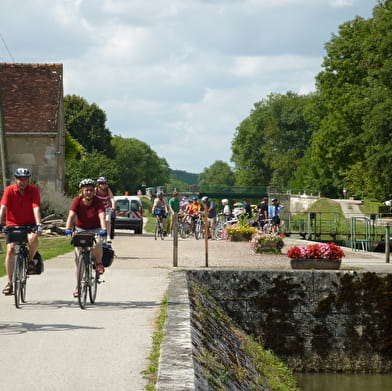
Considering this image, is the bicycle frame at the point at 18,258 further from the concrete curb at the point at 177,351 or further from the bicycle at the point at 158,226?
the bicycle at the point at 158,226

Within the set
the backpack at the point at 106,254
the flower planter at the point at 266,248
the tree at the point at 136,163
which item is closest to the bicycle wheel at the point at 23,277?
the backpack at the point at 106,254

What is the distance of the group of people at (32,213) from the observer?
10.8 meters

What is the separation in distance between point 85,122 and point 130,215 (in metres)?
56.4

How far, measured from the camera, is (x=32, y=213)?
35.6ft

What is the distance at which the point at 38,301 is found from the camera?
11305 mm

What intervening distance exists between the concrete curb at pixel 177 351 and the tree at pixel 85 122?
82176 millimetres

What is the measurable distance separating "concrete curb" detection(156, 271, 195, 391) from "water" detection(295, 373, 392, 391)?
10.7 feet

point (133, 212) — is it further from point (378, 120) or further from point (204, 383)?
point (204, 383)

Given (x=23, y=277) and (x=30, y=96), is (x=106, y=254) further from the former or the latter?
(x=30, y=96)

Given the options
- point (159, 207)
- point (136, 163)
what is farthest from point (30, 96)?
point (136, 163)

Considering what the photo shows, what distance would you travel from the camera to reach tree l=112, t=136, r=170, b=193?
13725cm

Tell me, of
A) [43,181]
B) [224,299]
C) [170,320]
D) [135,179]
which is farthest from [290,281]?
[135,179]

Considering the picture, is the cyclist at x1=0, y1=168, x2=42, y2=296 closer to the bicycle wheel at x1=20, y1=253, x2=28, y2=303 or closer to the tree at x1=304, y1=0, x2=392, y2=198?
the bicycle wheel at x1=20, y1=253, x2=28, y2=303

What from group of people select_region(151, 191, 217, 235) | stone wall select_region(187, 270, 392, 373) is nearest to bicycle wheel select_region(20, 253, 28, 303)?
stone wall select_region(187, 270, 392, 373)
